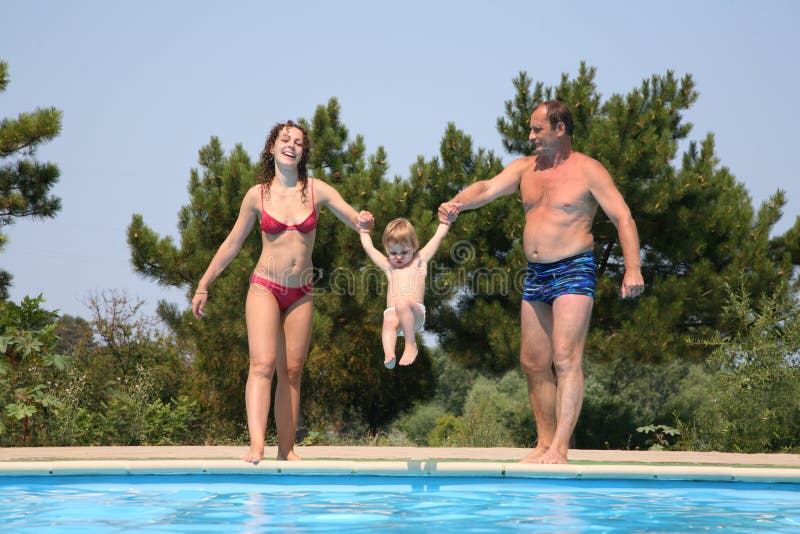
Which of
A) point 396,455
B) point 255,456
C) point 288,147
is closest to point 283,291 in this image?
point 288,147

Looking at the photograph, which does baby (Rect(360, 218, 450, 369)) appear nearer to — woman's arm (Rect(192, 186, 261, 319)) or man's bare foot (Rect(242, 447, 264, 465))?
woman's arm (Rect(192, 186, 261, 319))

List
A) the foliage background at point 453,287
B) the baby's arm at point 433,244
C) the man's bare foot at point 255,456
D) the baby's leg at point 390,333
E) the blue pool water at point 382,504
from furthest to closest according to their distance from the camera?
1. the foliage background at point 453,287
2. the baby's arm at point 433,244
3. the baby's leg at point 390,333
4. the man's bare foot at point 255,456
5. the blue pool water at point 382,504

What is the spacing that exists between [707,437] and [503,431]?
4399mm

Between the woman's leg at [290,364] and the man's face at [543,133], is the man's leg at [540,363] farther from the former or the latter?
the woman's leg at [290,364]

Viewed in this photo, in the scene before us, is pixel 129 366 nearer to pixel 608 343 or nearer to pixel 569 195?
pixel 608 343

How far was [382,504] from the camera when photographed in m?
5.18

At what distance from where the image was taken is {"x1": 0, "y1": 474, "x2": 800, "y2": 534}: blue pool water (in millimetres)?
4457

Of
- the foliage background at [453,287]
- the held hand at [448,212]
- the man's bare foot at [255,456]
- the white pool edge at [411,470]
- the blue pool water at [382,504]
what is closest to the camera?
the blue pool water at [382,504]

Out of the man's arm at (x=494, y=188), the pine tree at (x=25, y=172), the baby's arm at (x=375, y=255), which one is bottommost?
the baby's arm at (x=375, y=255)

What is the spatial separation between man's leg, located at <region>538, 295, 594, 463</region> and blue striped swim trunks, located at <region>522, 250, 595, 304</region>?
0.19ft

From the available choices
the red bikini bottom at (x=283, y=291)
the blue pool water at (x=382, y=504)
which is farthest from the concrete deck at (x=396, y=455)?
the red bikini bottom at (x=283, y=291)

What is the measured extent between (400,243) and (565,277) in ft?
3.57

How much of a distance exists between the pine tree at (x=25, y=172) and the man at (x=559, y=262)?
31.4 feet

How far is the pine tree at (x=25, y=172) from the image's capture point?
46.1 feet
